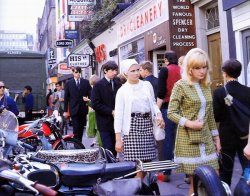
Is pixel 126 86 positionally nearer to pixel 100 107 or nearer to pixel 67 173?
pixel 100 107

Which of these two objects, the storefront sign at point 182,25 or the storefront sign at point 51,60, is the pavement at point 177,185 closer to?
the storefront sign at point 182,25

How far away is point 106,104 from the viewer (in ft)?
21.6

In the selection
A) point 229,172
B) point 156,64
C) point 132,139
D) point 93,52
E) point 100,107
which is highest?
point 93,52

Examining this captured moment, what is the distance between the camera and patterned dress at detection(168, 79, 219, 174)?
440 cm

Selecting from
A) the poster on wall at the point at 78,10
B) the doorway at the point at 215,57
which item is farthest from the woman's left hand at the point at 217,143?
the poster on wall at the point at 78,10

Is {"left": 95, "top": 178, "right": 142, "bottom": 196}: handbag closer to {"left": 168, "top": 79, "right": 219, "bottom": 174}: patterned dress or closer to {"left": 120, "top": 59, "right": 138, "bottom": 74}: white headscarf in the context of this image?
{"left": 168, "top": 79, "right": 219, "bottom": 174}: patterned dress

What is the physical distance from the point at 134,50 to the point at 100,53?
5.99m

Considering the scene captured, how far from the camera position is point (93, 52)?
21906 millimetres

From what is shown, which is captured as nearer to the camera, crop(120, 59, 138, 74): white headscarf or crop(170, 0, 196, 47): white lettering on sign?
crop(120, 59, 138, 74): white headscarf

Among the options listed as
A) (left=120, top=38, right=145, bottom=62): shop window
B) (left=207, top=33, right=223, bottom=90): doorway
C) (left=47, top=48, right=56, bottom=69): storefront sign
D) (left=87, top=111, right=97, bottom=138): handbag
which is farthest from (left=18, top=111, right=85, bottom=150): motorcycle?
(left=47, top=48, right=56, bottom=69): storefront sign

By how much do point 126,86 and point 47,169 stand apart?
1657mm

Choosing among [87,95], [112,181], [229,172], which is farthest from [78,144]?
[112,181]

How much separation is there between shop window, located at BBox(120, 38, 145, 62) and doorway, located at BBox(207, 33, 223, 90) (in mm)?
3548

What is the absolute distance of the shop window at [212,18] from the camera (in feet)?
34.2
